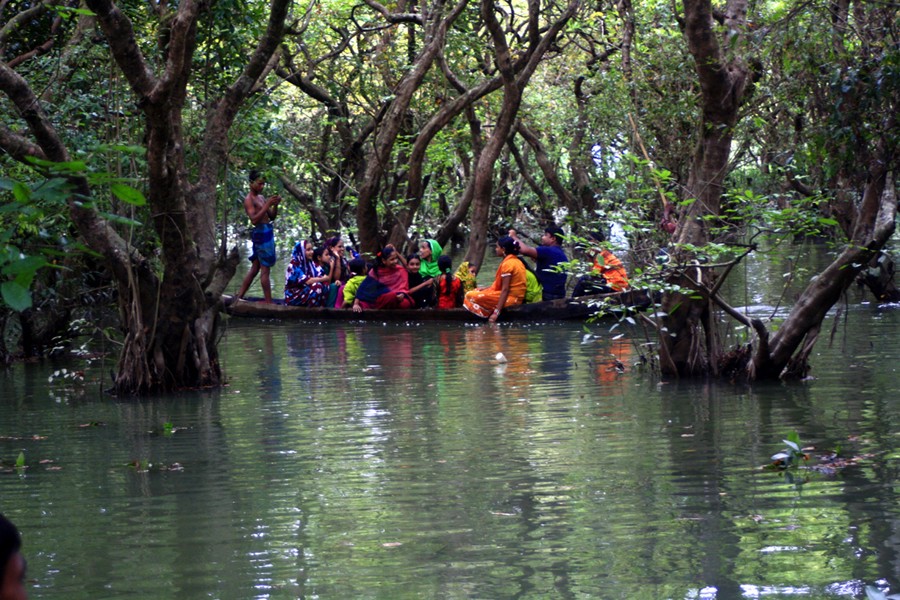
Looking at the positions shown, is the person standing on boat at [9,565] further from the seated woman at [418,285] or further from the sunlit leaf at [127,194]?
the seated woman at [418,285]

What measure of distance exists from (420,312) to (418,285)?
0.82m

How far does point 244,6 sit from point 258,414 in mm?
4848

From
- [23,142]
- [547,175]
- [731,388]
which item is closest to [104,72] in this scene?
[23,142]

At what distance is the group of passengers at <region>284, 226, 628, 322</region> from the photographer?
16703 millimetres

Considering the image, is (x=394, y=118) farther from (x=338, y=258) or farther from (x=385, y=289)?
(x=385, y=289)

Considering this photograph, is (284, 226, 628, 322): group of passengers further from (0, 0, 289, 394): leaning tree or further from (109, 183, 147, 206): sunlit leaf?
(109, 183, 147, 206): sunlit leaf

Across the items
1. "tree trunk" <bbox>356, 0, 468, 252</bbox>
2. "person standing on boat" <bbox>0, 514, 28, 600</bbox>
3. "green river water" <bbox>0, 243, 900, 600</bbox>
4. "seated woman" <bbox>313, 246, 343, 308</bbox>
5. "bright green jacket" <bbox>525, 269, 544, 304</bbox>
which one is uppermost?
"tree trunk" <bbox>356, 0, 468, 252</bbox>

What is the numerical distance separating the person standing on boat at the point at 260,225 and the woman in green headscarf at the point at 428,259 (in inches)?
86.8

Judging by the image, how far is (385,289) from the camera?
17.7 meters

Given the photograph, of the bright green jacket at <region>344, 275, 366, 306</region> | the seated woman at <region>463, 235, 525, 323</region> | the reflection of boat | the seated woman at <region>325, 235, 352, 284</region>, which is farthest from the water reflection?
the seated woman at <region>325, 235, 352, 284</region>

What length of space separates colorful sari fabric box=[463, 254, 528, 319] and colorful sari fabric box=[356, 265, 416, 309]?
3.80 feet

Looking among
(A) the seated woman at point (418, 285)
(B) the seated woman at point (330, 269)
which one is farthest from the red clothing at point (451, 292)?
(B) the seated woman at point (330, 269)

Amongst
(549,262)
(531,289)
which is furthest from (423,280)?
(549,262)

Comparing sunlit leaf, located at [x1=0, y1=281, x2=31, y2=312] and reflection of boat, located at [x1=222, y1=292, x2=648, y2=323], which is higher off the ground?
sunlit leaf, located at [x1=0, y1=281, x2=31, y2=312]
